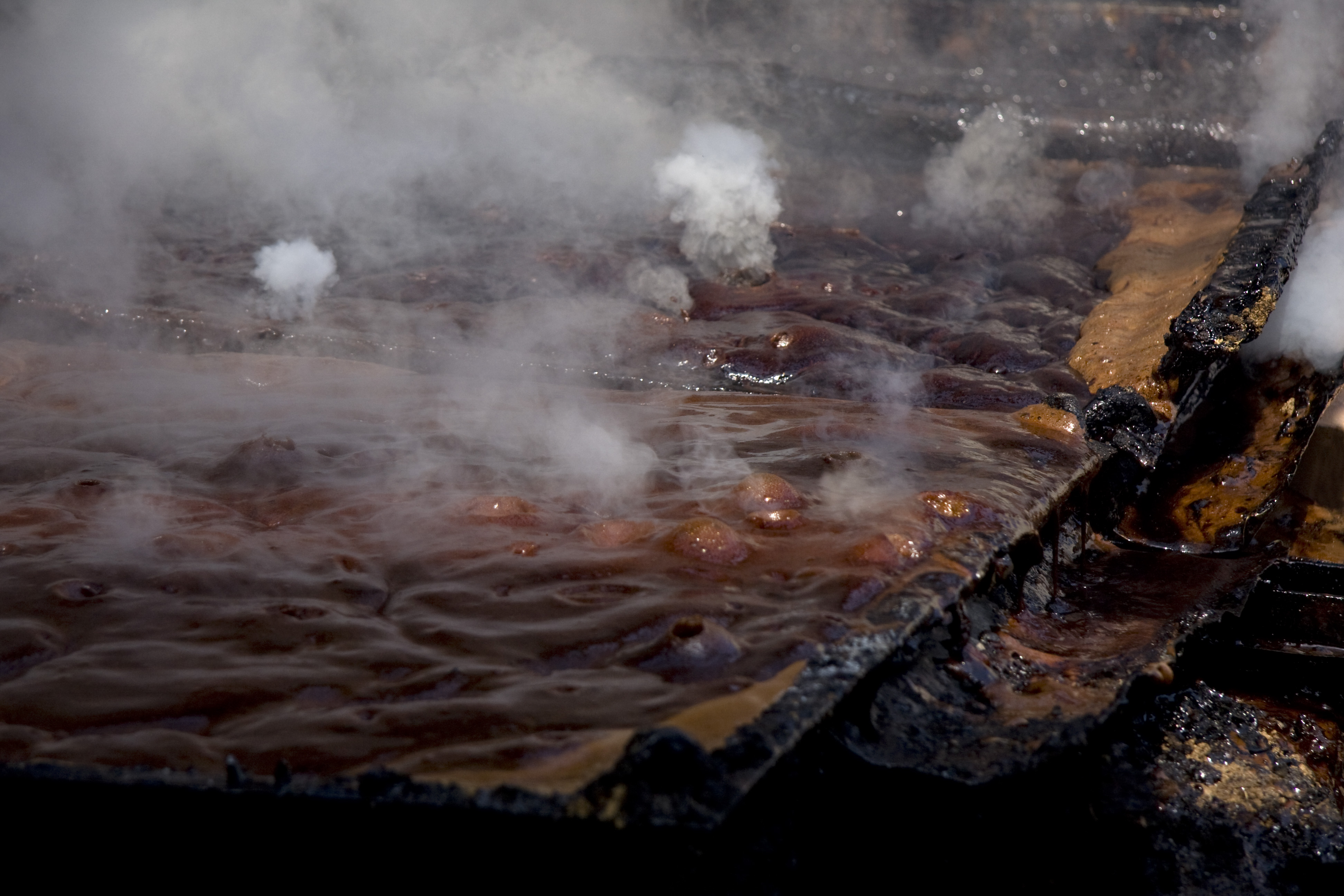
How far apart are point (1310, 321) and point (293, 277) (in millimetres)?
4503

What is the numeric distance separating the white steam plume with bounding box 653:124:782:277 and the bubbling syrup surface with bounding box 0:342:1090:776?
1881 mm

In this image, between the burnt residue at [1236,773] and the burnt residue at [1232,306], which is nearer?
the burnt residue at [1236,773]

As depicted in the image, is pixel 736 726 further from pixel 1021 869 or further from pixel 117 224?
pixel 117 224

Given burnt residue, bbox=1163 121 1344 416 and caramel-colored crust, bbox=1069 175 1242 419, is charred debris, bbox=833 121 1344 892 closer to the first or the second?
burnt residue, bbox=1163 121 1344 416

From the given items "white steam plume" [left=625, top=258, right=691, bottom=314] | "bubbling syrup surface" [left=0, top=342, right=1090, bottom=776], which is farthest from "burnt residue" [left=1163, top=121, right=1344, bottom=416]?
"white steam plume" [left=625, top=258, right=691, bottom=314]

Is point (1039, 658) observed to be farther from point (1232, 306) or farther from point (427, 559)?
point (1232, 306)

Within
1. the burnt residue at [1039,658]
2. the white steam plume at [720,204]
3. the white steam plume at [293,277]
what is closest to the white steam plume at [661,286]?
the white steam plume at [720,204]

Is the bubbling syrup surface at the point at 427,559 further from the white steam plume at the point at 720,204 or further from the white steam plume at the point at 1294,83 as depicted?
the white steam plume at the point at 1294,83

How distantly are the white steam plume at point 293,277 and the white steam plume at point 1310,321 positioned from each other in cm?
412

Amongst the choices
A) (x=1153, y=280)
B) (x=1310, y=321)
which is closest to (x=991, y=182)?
(x=1153, y=280)

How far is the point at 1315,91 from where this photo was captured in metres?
7.84

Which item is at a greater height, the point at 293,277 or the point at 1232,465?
the point at 293,277

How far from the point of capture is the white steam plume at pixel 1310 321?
3889 millimetres

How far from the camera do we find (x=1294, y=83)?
8062mm
